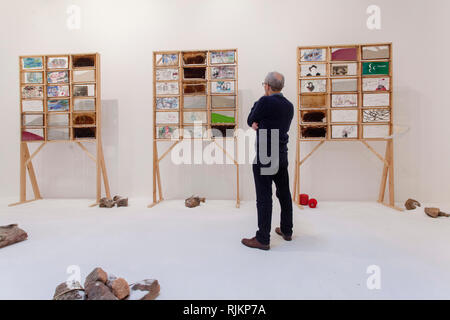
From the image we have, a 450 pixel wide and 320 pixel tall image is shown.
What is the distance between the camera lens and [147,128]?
4141 millimetres

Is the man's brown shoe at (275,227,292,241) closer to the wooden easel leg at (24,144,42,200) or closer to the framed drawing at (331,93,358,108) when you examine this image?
the framed drawing at (331,93,358,108)

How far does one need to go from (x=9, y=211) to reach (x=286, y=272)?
12.4 ft

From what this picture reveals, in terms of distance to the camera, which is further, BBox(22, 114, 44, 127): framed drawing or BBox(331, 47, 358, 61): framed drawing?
BBox(22, 114, 44, 127): framed drawing

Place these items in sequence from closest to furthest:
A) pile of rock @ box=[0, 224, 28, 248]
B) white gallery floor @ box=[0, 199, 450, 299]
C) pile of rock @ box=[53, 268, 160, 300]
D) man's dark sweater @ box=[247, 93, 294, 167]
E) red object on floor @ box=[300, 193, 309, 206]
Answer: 1. pile of rock @ box=[53, 268, 160, 300]
2. white gallery floor @ box=[0, 199, 450, 299]
3. man's dark sweater @ box=[247, 93, 294, 167]
4. pile of rock @ box=[0, 224, 28, 248]
5. red object on floor @ box=[300, 193, 309, 206]

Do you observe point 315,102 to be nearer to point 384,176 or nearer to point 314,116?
point 314,116

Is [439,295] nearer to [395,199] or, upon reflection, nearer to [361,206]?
[361,206]

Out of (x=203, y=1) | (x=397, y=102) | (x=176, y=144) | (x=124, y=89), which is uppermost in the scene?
(x=203, y=1)

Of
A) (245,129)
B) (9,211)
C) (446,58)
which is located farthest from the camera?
(245,129)

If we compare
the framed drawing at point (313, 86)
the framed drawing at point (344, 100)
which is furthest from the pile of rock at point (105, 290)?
the framed drawing at point (344, 100)

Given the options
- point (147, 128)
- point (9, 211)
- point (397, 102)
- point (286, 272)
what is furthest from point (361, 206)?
point (9, 211)

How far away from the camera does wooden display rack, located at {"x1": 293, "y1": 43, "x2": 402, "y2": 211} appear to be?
3.51m

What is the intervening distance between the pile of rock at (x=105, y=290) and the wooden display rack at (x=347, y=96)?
104 inches

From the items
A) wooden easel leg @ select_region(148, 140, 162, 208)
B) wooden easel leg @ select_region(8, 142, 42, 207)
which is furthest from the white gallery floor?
wooden easel leg @ select_region(8, 142, 42, 207)

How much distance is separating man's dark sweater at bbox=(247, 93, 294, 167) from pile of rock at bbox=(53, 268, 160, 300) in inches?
47.6
